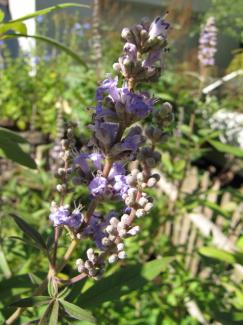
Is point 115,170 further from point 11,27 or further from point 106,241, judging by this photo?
point 11,27

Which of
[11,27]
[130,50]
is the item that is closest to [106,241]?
[130,50]

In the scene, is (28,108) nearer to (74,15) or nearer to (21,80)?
(21,80)

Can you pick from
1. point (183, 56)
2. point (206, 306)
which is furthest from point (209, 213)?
point (183, 56)

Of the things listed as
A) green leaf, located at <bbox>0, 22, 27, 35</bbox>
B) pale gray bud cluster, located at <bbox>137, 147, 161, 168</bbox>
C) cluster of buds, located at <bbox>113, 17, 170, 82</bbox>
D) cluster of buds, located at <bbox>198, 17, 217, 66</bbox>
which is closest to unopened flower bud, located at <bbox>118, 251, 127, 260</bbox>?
pale gray bud cluster, located at <bbox>137, 147, 161, 168</bbox>

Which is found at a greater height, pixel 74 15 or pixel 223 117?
pixel 74 15

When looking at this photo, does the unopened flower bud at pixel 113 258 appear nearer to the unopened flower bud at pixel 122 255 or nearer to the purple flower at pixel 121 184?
the unopened flower bud at pixel 122 255

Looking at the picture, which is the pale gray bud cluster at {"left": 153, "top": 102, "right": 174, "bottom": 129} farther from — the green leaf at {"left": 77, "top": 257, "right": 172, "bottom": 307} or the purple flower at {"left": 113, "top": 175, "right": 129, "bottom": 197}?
the green leaf at {"left": 77, "top": 257, "right": 172, "bottom": 307}
